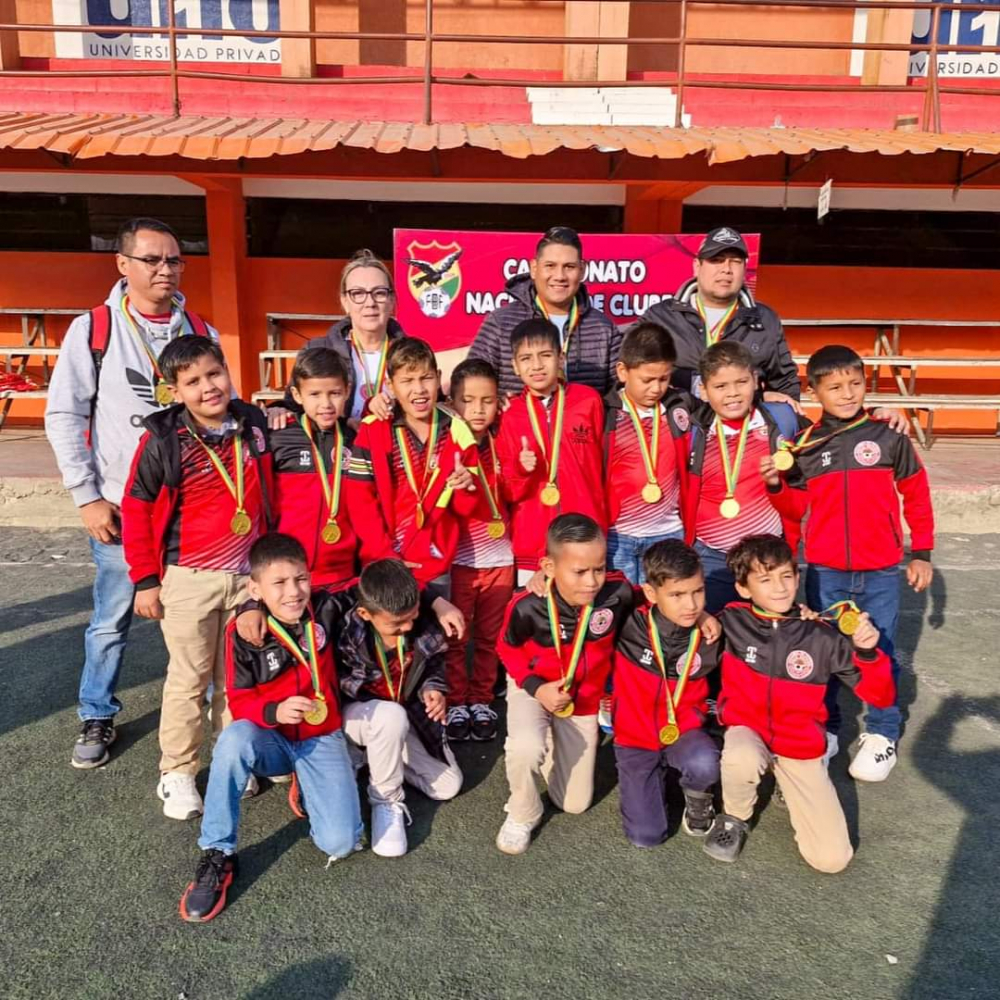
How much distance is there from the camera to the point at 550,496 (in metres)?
3.38

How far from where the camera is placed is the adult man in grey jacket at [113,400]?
3.06 metres

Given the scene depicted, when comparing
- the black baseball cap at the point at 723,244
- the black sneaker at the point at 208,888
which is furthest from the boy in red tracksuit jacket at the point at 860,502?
the black sneaker at the point at 208,888

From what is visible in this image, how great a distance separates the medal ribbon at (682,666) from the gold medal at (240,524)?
1.48m

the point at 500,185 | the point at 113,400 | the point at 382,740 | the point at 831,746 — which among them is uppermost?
the point at 500,185

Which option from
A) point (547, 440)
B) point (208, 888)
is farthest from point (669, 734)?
point (208, 888)

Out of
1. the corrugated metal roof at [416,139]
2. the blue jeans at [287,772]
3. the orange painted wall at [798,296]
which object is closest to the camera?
the blue jeans at [287,772]

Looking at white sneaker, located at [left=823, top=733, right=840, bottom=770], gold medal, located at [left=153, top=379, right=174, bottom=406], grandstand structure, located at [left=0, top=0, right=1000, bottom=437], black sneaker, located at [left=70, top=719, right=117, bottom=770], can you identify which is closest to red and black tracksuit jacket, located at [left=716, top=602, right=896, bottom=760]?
white sneaker, located at [left=823, top=733, right=840, bottom=770]

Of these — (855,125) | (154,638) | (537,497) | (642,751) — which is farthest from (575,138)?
(642,751)

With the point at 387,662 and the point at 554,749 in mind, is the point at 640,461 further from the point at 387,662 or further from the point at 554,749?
the point at 387,662

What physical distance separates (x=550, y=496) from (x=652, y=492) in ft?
1.34

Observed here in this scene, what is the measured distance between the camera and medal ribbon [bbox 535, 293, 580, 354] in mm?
3672

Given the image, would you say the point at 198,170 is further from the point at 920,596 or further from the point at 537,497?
the point at 920,596

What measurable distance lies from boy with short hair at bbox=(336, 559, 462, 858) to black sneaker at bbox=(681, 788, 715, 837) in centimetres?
84

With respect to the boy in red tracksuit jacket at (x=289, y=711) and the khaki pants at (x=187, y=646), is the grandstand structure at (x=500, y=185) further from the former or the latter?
the boy in red tracksuit jacket at (x=289, y=711)
